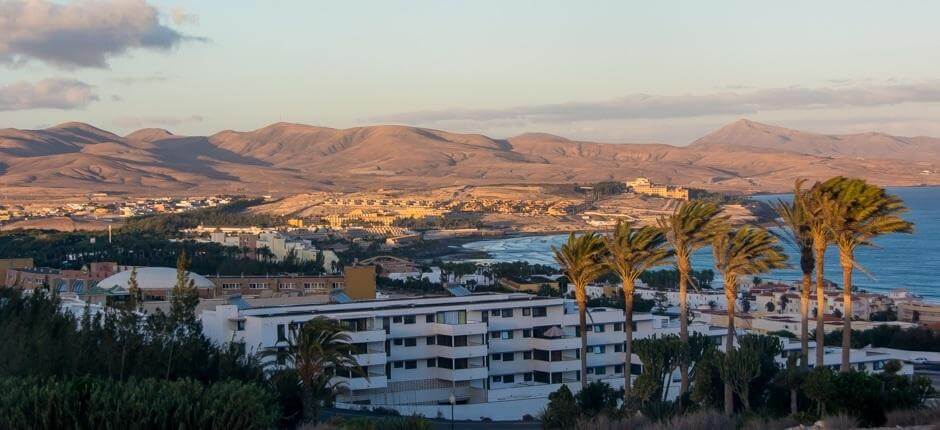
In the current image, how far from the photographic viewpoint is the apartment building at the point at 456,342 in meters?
29.9

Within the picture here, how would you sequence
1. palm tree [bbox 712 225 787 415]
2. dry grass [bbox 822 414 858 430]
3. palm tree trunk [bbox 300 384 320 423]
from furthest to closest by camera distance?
palm tree [bbox 712 225 787 415] < palm tree trunk [bbox 300 384 320 423] < dry grass [bbox 822 414 858 430]

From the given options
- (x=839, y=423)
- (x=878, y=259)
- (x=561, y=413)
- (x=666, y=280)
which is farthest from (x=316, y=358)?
(x=878, y=259)

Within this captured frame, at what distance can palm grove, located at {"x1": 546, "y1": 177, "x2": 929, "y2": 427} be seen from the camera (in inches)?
869

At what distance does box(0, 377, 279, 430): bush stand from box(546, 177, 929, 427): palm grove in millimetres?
7930

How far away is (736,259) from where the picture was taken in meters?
24.7

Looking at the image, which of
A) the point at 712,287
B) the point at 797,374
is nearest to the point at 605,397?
the point at 797,374

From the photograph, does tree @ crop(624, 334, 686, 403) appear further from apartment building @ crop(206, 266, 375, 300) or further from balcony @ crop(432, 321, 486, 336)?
apartment building @ crop(206, 266, 375, 300)

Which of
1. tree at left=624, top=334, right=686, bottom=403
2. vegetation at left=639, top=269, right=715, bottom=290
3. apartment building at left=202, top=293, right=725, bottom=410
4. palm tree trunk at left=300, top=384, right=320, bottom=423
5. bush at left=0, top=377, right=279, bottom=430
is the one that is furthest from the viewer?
vegetation at left=639, top=269, right=715, bottom=290

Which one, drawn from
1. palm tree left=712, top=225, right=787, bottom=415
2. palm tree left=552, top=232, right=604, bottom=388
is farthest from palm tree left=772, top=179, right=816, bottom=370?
palm tree left=552, top=232, right=604, bottom=388

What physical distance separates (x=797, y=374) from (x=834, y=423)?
6163 millimetres

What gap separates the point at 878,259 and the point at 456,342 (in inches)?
3020

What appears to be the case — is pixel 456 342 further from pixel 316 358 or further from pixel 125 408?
pixel 125 408

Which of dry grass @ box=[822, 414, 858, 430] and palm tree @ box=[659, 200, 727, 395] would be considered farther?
palm tree @ box=[659, 200, 727, 395]

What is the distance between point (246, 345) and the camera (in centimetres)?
2952
